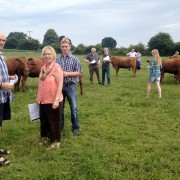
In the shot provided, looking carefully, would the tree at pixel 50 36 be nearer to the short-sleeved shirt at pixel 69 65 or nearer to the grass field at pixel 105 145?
the grass field at pixel 105 145

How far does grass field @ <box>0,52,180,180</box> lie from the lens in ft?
14.6

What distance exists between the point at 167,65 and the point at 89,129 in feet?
30.0

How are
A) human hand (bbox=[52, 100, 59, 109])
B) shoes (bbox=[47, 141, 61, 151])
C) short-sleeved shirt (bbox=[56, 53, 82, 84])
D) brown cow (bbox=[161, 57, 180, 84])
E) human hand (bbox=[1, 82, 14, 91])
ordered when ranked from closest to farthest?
1. human hand (bbox=[1, 82, 14, 91])
2. human hand (bbox=[52, 100, 59, 109])
3. shoes (bbox=[47, 141, 61, 151])
4. short-sleeved shirt (bbox=[56, 53, 82, 84])
5. brown cow (bbox=[161, 57, 180, 84])

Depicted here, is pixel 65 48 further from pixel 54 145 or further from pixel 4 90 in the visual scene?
→ pixel 54 145

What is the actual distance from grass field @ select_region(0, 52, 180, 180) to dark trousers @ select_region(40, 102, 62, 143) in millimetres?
290

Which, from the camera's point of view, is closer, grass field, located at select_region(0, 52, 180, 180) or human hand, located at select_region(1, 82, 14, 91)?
grass field, located at select_region(0, 52, 180, 180)

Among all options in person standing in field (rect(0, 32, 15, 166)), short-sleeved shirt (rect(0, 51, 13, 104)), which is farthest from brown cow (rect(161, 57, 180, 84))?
short-sleeved shirt (rect(0, 51, 13, 104))

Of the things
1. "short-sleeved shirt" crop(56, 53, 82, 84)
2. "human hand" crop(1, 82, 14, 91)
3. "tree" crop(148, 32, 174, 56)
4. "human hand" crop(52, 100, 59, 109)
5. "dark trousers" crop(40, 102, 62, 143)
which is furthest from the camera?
"tree" crop(148, 32, 174, 56)

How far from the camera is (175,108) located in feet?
28.8

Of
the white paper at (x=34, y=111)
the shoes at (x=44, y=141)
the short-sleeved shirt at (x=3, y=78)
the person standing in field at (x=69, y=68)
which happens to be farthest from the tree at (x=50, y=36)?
the short-sleeved shirt at (x=3, y=78)

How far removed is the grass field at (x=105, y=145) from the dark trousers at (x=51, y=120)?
0.29 metres

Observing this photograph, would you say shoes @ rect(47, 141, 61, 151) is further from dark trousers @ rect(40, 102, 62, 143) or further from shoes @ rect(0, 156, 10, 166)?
shoes @ rect(0, 156, 10, 166)

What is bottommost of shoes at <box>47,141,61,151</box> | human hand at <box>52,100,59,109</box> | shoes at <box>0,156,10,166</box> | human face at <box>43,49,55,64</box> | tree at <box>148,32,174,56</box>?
shoes at <box>0,156,10,166</box>

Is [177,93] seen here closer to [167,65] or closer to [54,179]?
[167,65]
